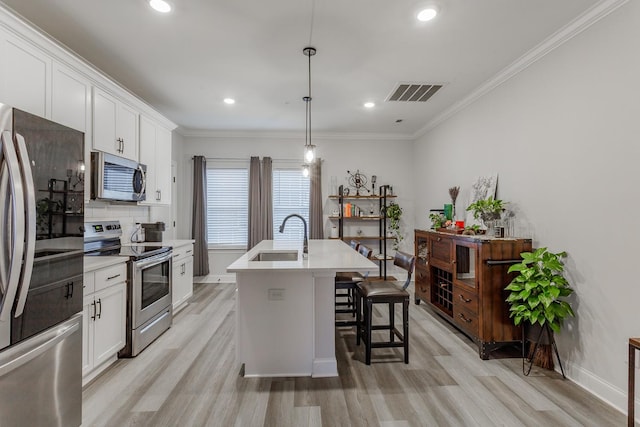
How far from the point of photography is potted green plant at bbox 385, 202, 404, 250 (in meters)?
5.75

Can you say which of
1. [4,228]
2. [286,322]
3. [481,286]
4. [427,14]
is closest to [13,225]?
[4,228]

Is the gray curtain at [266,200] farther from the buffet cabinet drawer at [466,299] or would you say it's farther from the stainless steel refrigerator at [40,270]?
the stainless steel refrigerator at [40,270]

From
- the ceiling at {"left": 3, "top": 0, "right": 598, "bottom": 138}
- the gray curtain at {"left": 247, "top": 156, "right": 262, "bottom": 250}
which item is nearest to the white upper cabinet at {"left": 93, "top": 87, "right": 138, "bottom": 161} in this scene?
the ceiling at {"left": 3, "top": 0, "right": 598, "bottom": 138}

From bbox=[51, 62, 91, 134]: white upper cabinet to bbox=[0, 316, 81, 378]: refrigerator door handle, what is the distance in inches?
64.2

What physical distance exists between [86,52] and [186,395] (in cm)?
312

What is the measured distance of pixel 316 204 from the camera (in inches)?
227

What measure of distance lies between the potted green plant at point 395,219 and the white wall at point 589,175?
2.57 metres

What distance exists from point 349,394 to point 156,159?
352 cm

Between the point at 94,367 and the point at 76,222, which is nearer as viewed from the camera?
the point at 76,222

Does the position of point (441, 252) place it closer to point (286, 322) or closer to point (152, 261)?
point (286, 322)

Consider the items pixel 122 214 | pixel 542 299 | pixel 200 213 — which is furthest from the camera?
pixel 200 213

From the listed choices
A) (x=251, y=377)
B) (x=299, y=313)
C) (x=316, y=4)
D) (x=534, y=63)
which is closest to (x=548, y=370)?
(x=299, y=313)

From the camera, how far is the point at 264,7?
2295 mm

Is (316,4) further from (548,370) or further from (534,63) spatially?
(548,370)
